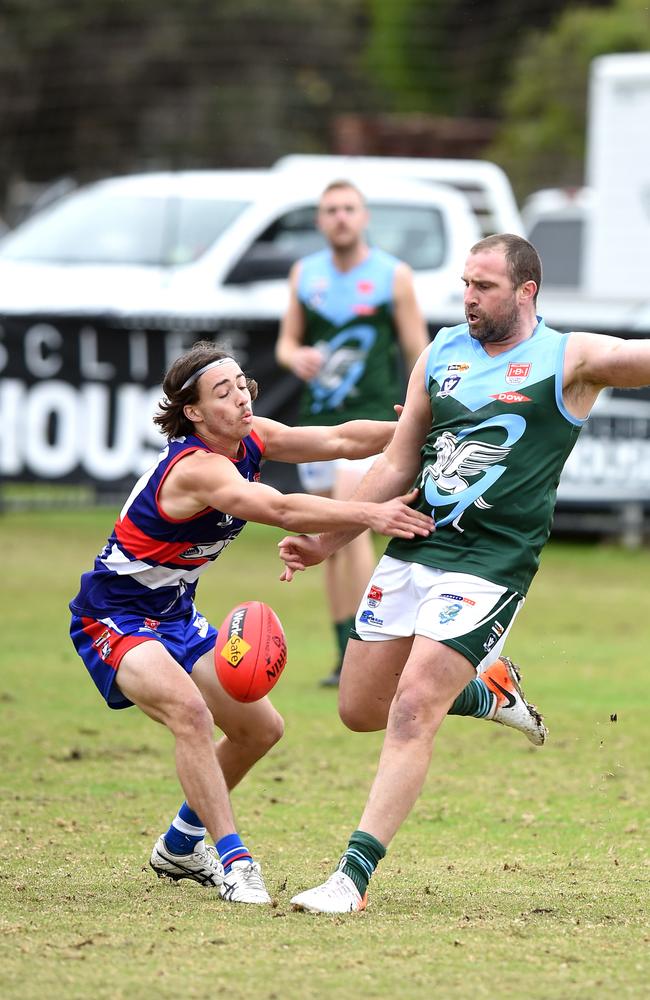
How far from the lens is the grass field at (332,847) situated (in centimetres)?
439

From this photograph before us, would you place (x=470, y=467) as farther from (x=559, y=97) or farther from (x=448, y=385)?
(x=559, y=97)

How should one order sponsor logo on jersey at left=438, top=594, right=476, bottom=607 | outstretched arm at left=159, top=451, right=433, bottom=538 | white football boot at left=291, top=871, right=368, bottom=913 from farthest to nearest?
1. outstretched arm at left=159, top=451, right=433, bottom=538
2. sponsor logo on jersey at left=438, top=594, right=476, bottom=607
3. white football boot at left=291, top=871, right=368, bottom=913

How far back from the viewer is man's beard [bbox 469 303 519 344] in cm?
541

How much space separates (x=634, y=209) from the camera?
17.2 metres

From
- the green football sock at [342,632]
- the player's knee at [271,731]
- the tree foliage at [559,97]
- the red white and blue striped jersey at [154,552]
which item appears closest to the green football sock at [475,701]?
the player's knee at [271,731]

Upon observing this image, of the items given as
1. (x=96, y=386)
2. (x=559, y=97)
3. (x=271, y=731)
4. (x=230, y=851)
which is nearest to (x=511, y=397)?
(x=271, y=731)

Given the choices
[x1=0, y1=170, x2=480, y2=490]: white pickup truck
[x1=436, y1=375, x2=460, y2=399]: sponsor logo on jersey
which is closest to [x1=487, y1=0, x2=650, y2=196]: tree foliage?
[x1=0, y1=170, x2=480, y2=490]: white pickup truck

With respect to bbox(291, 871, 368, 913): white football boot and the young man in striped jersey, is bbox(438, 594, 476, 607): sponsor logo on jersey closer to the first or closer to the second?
the young man in striped jersey

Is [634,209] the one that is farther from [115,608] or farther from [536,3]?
[536,3]

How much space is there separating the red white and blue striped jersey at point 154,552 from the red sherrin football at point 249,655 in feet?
0.78

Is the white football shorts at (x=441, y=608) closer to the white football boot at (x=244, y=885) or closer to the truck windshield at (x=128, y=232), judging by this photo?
the white football boot at (x=244, y=885)

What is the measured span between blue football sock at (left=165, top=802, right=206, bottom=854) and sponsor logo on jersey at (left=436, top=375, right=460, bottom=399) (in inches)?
62.8

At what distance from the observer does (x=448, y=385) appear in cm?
546

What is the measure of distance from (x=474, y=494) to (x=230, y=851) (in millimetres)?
1361
